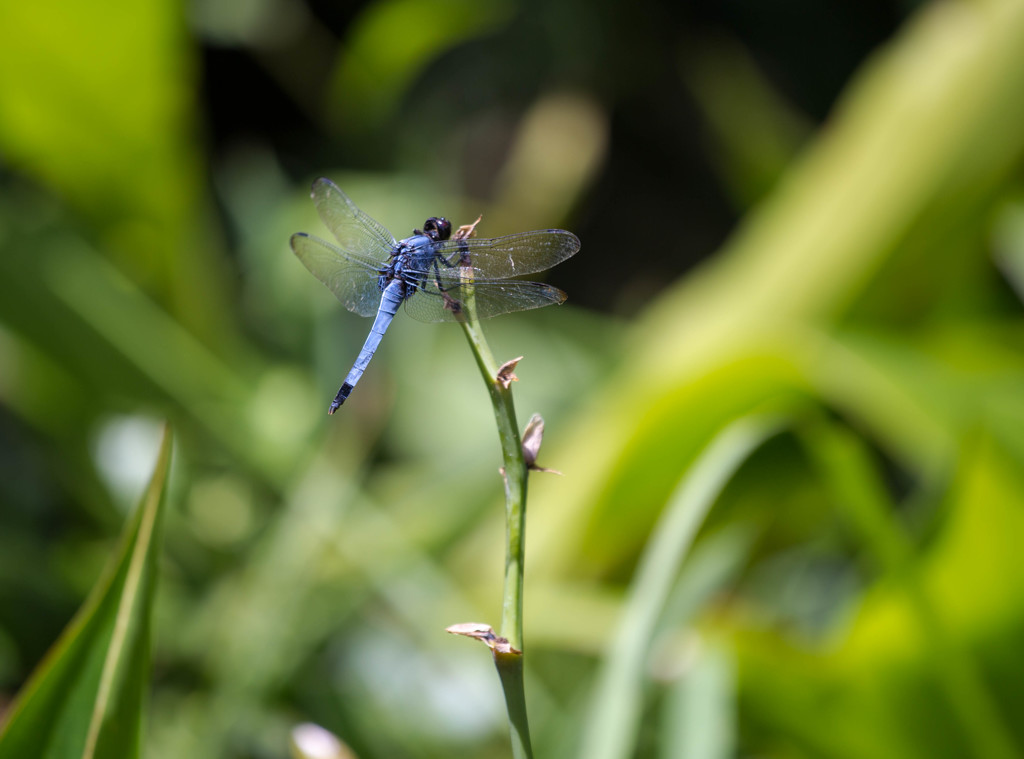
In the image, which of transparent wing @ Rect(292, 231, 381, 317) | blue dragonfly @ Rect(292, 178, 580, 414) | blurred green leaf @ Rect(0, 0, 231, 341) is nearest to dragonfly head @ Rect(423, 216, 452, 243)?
blue dragonfly @ Rect(292, 178, 580, 414)

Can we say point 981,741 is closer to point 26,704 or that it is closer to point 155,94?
point 26,704

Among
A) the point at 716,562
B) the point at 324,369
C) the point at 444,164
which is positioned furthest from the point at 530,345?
the point at 716,562

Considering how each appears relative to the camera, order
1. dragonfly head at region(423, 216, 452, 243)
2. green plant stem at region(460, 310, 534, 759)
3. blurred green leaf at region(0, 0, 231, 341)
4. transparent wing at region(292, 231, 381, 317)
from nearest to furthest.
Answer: green plant stem at region(460, 310, 534, 759) → dragonfly head at region(423, 216, 452, 243) → transparent wing at region(292, 231, 381, 317) → blurred green leaf at region(0, 0, 231, 341)

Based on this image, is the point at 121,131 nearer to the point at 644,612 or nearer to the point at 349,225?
the point at 349,225

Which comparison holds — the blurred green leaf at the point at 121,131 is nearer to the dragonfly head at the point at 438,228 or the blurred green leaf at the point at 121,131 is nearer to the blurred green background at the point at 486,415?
the blurred green background at the point at 486,415

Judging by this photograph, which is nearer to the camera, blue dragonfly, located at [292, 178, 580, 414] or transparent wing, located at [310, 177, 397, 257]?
blue dragonfly, located at [292, 178, 580, 414]

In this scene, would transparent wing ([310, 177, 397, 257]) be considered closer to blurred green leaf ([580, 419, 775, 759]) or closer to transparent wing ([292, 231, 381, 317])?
transparent wing ([292, 231, 381, 317])
